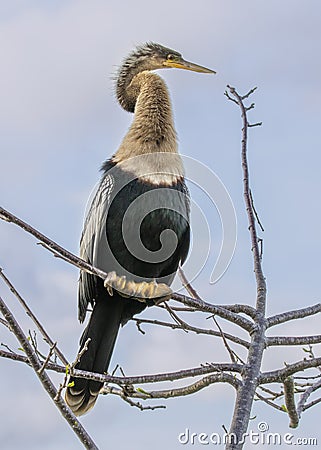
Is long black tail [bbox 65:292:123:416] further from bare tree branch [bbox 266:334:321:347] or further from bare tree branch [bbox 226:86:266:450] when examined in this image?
bare tree branch [bbox 266:334:321:347]

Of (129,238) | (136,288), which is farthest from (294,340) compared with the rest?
(129,238)

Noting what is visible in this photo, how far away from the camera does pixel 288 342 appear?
2.93 m

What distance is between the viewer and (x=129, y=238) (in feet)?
13.8

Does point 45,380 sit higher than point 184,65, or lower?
lower

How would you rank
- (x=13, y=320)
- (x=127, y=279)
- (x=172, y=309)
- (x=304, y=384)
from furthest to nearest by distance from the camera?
(x=127, y=279), (x=304, y=384), (x=172, y=309), (x=13, y=320)

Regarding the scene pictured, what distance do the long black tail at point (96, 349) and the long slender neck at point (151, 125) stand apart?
2.95 ft

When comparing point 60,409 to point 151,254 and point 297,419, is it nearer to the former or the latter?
point 297,419

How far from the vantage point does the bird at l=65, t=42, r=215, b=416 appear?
412 cm

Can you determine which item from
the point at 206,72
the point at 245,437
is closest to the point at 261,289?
the point at 245,437

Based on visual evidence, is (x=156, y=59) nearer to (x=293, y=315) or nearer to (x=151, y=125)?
(x=151, y=125)

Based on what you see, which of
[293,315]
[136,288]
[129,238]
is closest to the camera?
[293,315]

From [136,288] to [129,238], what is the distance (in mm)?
309

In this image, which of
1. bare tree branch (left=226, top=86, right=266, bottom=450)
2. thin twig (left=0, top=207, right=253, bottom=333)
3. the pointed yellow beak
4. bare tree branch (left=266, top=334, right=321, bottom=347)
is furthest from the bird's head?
bare tree branch (left=266, top=334, right=321, bottom=347)

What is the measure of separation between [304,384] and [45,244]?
5.27 feet
